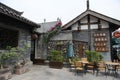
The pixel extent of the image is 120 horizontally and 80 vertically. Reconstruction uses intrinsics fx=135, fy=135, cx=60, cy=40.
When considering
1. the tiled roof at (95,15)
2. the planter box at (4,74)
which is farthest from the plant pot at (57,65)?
the tiled roof at (95,15)

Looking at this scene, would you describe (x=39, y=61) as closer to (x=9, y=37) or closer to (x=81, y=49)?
(x=81, y=49)

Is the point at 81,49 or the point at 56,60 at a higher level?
the point at 81,49

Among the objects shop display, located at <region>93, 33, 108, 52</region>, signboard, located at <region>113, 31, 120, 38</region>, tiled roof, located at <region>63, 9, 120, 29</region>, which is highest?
tiled roof, located at <region>63, 9, 120, 29</region>

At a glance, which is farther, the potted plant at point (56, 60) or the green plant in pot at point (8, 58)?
the potted plant at point (56, 60)

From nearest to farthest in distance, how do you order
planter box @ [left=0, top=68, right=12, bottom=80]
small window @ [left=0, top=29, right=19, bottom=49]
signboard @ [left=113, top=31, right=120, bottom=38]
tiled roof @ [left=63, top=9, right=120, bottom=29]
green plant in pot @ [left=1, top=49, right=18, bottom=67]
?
planter box @ [left=0, top=68, right=12, bottom=80] < green plant in pot @ [left=1, top=49, right=18, bottom=67] < small window @ [left=0, top=29, right=19, bottom=49] < tiled roof @ [left=63, top=9, right=120, bottom=29] < signboard @ [left=113, top=31, right=120, bottom=38]

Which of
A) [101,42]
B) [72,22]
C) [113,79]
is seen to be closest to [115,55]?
[101,42]

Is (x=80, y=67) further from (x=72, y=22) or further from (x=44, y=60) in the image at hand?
(x=72, y=22)

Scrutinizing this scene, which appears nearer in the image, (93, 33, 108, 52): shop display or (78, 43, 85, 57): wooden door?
(78, 43, 85, 57): wooden door

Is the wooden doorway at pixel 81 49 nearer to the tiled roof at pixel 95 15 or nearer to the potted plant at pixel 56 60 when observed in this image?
the potted plant at pixel 56 60

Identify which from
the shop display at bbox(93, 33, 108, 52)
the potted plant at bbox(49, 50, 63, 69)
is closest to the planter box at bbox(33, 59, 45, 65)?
the potted plant at bbox(49, 50, 63, 69)

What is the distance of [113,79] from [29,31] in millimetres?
6992

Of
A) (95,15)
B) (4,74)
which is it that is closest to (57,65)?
(4,74)

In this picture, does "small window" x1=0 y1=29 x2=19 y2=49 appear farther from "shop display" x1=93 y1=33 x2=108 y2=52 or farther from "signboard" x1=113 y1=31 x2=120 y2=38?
"signboard" x1=113 y1=31 x2=120 y2=38

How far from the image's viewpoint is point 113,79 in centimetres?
870
